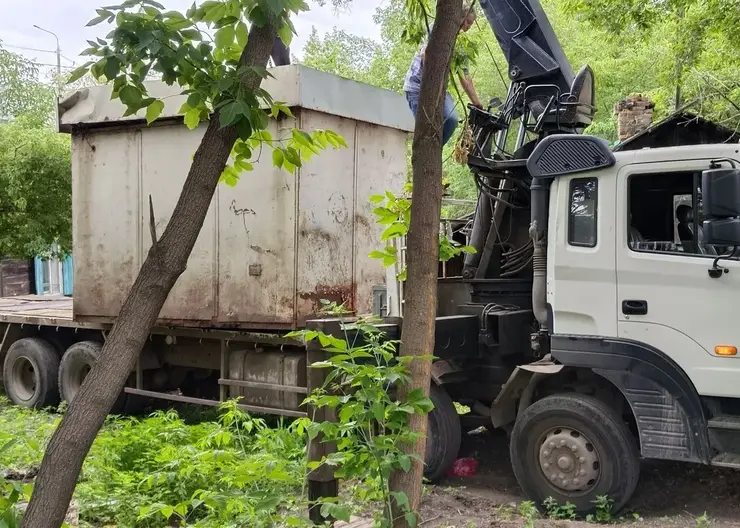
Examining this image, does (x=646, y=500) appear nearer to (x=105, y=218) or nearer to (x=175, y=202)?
(x=175, y=202)

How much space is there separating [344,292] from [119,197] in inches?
108

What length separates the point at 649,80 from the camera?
18.4 m

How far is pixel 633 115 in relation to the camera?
12.8 m

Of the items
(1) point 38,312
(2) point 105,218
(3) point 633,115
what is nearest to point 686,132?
(3) point 633,115

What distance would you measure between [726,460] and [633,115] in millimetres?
9181

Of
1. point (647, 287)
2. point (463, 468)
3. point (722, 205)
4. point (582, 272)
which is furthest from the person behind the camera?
point (463, 468)

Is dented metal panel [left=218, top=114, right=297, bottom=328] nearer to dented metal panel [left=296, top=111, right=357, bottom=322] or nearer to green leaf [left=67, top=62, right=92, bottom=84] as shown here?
dented metal panel [left=296, top=111, right=357, bottom=322]

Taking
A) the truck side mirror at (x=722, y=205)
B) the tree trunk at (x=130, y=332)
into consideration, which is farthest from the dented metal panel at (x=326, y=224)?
the tree trunk at (x=130, y=332)

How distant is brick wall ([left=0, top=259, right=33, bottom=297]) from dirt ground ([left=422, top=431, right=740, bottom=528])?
2094 cm

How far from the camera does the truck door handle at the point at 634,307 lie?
197 inches

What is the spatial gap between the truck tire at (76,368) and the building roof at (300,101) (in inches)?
98.0

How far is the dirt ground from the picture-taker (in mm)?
4988

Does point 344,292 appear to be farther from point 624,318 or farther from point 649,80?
point 649,80

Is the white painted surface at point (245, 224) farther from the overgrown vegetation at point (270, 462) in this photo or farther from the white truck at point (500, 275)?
the overgrown vegetation at point (270, 462)
